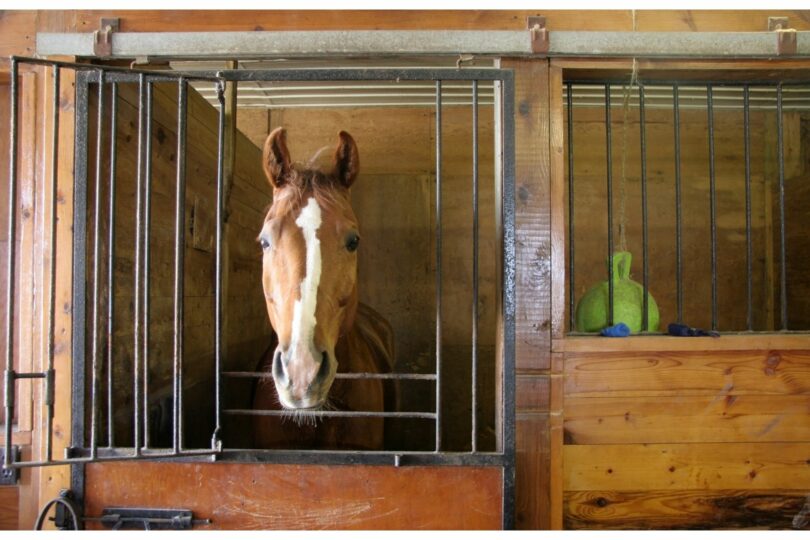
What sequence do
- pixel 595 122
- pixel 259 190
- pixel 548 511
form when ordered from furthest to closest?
pixel 595 122
pixel 259 190
pixel 548 511

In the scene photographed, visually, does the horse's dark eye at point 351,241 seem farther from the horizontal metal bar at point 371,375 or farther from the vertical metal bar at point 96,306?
the vertical metal bar at point 96,306

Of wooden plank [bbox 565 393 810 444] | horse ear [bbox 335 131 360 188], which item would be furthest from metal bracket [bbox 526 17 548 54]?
wooden plank [bbox 565 393 810 444]

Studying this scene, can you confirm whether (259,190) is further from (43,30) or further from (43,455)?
(43,455)

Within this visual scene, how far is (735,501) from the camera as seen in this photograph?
65.2 inches

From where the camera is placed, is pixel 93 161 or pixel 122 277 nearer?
pixel 93 161

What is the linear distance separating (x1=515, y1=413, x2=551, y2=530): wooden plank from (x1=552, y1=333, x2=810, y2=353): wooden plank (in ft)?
1.06

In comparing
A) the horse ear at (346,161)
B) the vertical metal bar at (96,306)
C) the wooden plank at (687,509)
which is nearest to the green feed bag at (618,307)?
the wooden plank at (687,509)

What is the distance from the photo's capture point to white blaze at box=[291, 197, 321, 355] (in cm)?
135

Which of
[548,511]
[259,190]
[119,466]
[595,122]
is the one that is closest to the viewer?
[119,466]

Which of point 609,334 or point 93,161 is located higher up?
point 93,161

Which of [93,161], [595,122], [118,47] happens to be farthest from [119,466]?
[595,122]

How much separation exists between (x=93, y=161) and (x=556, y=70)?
1614 mm

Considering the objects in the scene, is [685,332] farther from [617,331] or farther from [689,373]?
[617,331]

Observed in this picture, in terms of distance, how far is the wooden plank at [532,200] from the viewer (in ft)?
5.28
